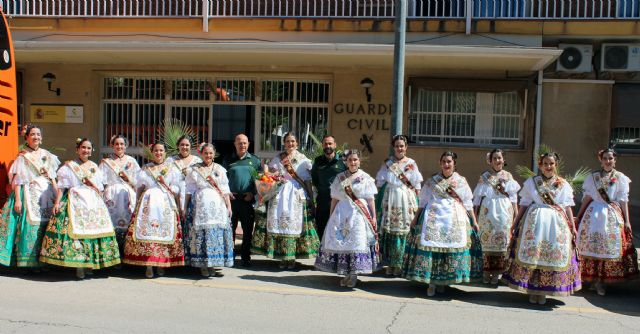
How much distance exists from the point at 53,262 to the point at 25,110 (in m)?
7.55

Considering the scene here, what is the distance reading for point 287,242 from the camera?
8.04m

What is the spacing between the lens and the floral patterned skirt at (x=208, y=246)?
24.2ft

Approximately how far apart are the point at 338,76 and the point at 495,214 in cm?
607

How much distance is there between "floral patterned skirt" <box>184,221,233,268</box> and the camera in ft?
24.2

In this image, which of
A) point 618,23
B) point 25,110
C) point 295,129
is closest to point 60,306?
point 295,129

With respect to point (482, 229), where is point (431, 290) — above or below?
below

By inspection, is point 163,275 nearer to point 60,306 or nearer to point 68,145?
point 60,306

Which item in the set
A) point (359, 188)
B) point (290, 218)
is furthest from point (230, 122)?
point (359, 188)

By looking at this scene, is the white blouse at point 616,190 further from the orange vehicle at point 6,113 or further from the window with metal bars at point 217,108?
the orange vehicle at point 6,113

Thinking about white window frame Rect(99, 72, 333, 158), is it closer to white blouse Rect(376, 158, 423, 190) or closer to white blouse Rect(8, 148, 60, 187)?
white blouse Rect(376, 158, 423, 190)

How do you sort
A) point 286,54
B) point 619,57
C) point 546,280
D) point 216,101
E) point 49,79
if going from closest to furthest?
point 546,280
point 286,54
point 619,57
point 49,79
point 216,101

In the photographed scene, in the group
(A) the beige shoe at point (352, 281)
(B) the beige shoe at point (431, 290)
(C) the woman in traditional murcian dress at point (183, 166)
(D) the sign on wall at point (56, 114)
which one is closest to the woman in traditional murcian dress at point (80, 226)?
(C) the woman in traditional murcian dress at point (183, 166)

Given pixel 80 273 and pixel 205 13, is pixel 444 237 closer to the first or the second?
pixel 80 273

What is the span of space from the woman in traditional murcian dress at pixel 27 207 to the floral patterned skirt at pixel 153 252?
0.89 m
